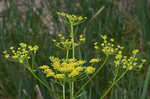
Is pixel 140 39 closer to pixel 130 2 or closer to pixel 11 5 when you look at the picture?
pixel 130 2

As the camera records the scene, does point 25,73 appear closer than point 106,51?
No

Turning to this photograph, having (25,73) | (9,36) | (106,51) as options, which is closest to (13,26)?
(9,36)

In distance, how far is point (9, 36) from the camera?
5.39 ft

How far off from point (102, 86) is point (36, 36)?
20.7 inches

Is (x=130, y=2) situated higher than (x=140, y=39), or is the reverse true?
(x=130, y=2)

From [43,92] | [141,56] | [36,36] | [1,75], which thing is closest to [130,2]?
[141,56]

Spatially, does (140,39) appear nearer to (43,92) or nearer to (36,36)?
(36,36)

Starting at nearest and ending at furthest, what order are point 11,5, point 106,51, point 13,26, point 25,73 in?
1. point 106,51
2. point 25,73
3. point 13,26
4. point 11,5

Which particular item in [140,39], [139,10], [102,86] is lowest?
[102,86]

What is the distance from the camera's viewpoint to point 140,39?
62.5 inches

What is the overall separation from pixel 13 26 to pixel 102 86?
2.88 ft

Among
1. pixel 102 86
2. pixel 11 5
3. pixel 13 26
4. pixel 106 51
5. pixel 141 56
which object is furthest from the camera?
pixel 11 5

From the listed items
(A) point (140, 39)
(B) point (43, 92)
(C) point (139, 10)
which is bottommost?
(B) point (43, 92)

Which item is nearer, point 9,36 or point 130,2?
point 9,36
